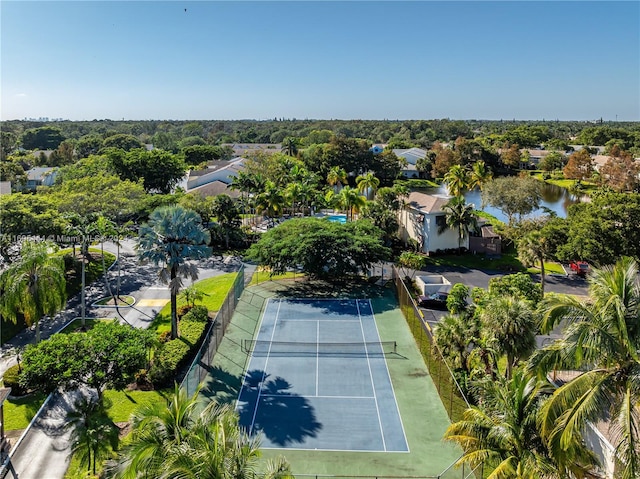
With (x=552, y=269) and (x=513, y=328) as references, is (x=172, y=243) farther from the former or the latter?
(x=552, y=269)

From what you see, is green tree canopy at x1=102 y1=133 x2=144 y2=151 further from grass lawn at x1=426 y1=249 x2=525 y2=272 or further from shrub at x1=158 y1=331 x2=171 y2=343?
shrub at x1=158 y1=331 x2=171 y2=343

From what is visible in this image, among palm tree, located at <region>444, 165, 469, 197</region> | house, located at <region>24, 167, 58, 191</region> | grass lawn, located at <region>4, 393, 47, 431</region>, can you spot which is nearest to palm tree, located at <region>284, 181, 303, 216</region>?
palm tree, located at <region>444, 165, 469, 197</region>

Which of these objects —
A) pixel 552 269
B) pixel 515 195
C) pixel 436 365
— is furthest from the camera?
pixel 515 195

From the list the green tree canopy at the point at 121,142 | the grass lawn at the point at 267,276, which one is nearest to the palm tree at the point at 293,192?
the grass lawn at the point at 267,276

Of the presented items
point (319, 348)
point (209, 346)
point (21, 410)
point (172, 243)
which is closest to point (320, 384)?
point (319, 348)

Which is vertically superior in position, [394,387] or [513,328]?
[513,328]

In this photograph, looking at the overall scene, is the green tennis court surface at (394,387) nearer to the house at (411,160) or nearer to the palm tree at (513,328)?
the palm tree at (513,328)
